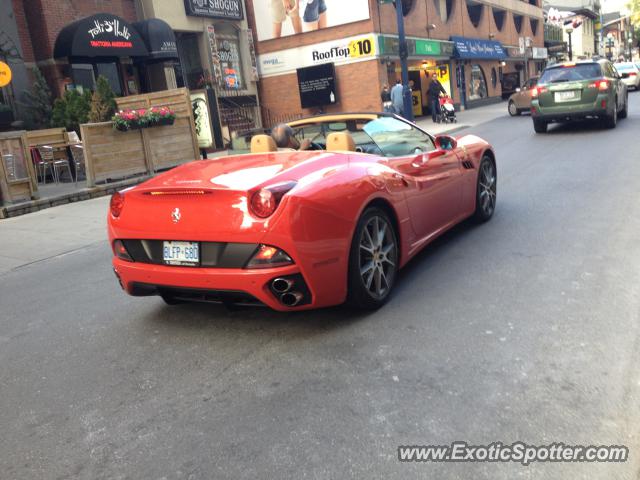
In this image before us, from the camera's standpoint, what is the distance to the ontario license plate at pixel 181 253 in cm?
376

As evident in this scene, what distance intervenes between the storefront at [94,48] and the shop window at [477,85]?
73.3ft

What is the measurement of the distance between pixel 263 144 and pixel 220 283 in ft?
5.60

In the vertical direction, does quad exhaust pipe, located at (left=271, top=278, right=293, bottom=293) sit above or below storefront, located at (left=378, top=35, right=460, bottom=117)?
below

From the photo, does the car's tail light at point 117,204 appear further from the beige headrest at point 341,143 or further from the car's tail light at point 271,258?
the beige headrest at point 341,143

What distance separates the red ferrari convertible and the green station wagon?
10681mm

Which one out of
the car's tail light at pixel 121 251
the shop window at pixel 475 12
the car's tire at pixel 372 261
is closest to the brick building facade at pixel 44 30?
the car's tail light at pixel 121 251

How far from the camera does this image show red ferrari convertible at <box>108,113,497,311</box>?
11.8ft

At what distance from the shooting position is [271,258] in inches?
141

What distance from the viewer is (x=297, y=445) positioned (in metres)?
2.65

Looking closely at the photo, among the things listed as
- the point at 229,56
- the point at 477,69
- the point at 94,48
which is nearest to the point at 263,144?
the point at 94,48

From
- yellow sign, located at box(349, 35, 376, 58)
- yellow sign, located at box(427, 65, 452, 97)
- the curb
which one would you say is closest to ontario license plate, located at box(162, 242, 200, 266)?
the curb

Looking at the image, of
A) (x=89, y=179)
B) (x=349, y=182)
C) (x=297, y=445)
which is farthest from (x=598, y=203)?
(x=89, y=179)

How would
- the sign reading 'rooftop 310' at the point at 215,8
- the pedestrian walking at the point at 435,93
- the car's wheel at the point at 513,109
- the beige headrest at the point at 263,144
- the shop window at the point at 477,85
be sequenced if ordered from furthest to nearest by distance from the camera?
the shop window at the point at 477,85 → the car's wheel at the point at 513,109 → the pedestrian walking at the point at 435,93 → the sign reading 'rooftop 310' at the point at 215,8 → the beige headrest at the point at 263,144

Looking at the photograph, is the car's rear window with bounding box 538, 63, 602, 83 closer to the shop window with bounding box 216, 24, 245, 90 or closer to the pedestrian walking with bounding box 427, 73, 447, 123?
the pedestrian walking with bounding box 427, 73, 447, 123
